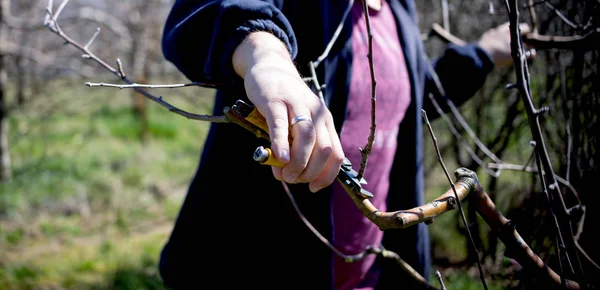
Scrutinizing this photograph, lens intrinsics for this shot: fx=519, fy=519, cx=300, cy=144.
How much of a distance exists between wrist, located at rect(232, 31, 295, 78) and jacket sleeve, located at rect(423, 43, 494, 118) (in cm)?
85

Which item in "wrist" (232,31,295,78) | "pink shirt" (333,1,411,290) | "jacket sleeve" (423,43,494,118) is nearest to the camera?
"wrist" (232,31,295,78)

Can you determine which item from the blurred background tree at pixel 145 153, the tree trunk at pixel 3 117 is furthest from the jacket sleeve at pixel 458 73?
the tree trunk at pixel 3 117

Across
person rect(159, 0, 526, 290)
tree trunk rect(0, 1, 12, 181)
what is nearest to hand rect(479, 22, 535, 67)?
person rect(159, 0, 526, 290)

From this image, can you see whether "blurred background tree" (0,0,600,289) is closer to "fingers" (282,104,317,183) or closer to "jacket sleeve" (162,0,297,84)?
"jacket sleeve" (162,0,297,84)

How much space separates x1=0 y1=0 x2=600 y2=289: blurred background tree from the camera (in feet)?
4.22

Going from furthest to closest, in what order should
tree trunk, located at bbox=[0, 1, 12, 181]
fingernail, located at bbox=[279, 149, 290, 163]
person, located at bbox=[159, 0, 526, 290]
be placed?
1. tree trunk, located at bbox=[0, 1, 12, 181]
2. person, located at bbox=[159, 0, 526, 290]
3. fingernail, located at bbox=[279, 149, 290, 163]

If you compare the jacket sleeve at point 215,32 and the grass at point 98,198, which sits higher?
the jacket sleeve at point 215,32

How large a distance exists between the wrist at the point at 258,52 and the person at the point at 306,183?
0.04 m

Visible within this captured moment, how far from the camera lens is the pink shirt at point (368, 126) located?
48.0 inches

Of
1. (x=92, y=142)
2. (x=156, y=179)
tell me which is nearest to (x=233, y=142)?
(x=156, y=179)

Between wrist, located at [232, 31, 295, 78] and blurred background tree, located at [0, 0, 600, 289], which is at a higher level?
wrist, located at [232, 31, 295, 78]

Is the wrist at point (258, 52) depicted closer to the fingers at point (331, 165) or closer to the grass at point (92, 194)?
the fingers at point (331, 165)

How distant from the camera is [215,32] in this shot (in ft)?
3.00

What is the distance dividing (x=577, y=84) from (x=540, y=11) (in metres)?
0.49
